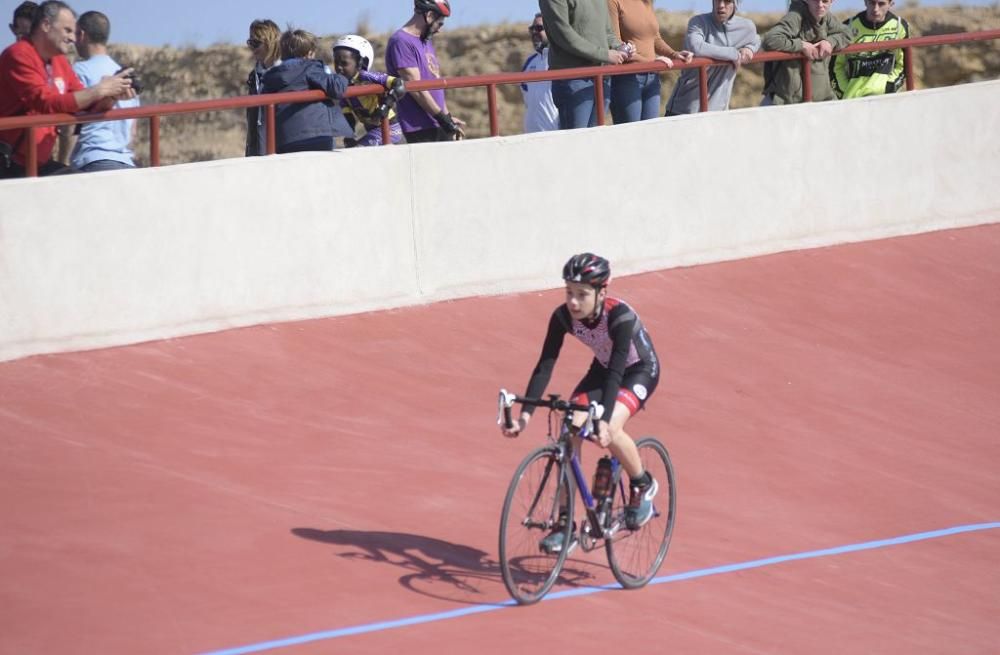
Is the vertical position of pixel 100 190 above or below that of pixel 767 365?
above

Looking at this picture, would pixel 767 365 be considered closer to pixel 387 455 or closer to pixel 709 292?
pixel 709 292

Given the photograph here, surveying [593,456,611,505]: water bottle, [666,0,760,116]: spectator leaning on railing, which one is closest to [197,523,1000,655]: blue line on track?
[593,456,611,505]: water bottle

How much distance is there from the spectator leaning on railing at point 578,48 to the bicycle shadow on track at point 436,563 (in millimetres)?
5663

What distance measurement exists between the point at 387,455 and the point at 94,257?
2.71m

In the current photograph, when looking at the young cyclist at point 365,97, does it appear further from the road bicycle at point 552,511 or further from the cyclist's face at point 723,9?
the road bicycle at point 552,511

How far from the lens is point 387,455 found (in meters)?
9.62

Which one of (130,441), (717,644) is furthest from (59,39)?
(717,644)

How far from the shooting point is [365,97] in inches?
469

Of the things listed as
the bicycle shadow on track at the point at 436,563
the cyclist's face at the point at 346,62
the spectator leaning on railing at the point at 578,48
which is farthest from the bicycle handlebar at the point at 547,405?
the spectator leaning on railing at the point at 578,48

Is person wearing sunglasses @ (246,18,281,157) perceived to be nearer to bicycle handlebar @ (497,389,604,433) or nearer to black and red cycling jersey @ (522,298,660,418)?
black and red cycling jersey @ (522,298,660,418)

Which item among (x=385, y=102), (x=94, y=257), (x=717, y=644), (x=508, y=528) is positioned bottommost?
(x=717, y=644)

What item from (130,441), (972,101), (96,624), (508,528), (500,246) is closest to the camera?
(96,624)

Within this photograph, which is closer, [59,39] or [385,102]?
[59,39]

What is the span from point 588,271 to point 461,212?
480cm
